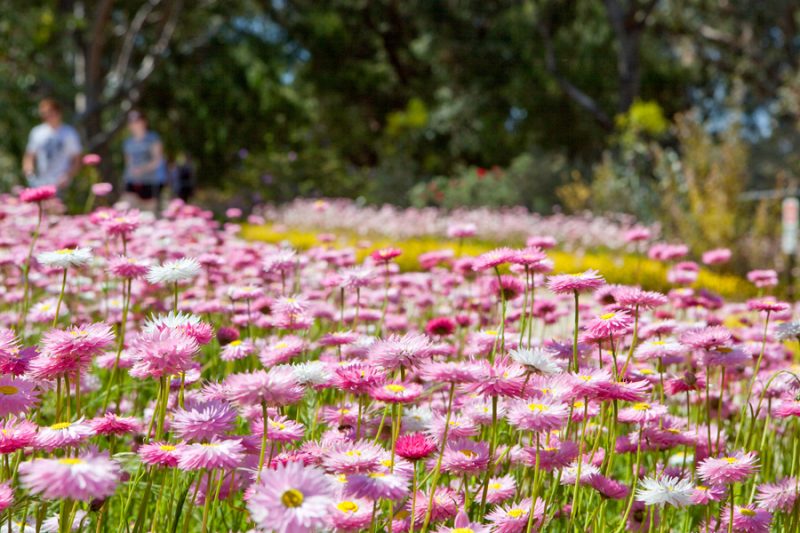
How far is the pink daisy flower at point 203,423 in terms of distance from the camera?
50.5 inches

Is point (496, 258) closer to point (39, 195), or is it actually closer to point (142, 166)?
point (39, 195)

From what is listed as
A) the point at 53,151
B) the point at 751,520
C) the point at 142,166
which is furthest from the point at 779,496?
the point at 142,166

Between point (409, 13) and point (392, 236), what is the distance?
39.7 feet

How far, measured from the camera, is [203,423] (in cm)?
129

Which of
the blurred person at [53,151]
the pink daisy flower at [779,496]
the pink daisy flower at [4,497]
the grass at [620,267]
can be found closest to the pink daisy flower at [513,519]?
the pink daisy flower at [779,496]

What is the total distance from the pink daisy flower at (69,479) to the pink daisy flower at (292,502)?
0.18m

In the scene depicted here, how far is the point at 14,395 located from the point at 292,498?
0.67 m

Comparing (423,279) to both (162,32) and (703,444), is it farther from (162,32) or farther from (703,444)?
(162,32)

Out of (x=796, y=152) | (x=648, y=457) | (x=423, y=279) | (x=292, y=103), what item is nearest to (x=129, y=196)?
(x=423, y=279)

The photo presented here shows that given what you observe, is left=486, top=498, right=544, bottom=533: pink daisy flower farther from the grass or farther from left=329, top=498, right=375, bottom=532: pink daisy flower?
the grass

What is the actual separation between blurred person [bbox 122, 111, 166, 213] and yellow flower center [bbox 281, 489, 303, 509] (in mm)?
7996

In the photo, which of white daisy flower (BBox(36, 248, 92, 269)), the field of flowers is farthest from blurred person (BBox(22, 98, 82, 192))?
white daisy flower (BBox(36, 248, 92, 269))

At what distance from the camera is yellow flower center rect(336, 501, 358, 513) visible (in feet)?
3.91

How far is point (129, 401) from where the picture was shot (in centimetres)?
276
